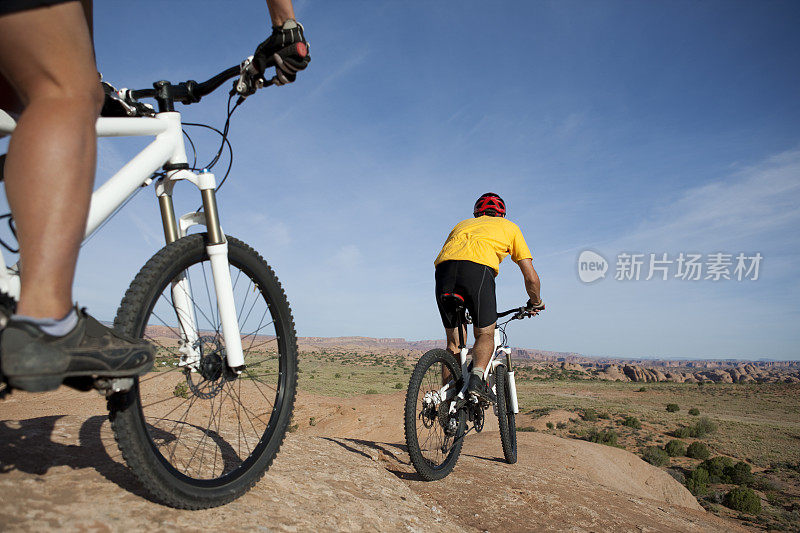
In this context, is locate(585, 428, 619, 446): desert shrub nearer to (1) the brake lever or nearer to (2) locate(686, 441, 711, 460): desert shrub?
(2) locate(686, 441, 711, 460): desert shrub

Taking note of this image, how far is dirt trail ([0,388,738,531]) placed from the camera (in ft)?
5.41

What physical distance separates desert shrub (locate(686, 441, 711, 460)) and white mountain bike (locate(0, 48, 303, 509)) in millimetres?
24294

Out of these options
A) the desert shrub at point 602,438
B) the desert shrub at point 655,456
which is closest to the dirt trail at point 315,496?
the desert shrub at point 655,456

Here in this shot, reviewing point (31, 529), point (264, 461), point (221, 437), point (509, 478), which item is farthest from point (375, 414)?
point (31, 529)

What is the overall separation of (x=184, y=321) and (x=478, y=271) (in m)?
2.76

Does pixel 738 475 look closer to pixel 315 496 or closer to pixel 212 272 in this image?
pixel 315 496

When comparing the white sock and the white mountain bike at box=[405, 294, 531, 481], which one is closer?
the white sock

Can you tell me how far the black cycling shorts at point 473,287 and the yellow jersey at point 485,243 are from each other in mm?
69

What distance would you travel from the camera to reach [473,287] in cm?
420

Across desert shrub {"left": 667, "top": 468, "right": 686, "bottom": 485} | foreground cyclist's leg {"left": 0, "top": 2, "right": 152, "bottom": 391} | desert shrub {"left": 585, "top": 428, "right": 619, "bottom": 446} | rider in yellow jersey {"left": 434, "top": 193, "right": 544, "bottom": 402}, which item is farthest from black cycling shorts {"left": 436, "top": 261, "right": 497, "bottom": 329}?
desert shrub {"left": 585, "top": 428, "right": 619, "bottom": 446}

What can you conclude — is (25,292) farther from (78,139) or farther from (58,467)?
(58,467)

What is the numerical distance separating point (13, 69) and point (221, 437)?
2496 millimetres

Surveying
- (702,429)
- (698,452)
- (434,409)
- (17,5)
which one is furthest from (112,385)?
(702,429)

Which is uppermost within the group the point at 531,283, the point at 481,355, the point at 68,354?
the point at 531,283
